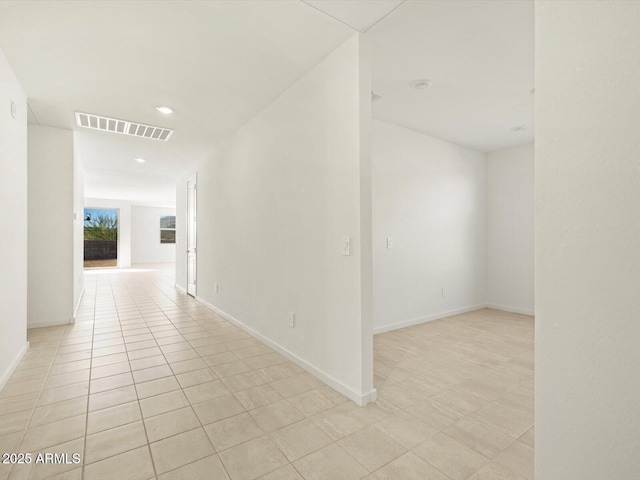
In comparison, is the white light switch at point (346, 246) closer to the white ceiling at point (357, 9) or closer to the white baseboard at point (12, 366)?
the white ceiling at point (357, 9)

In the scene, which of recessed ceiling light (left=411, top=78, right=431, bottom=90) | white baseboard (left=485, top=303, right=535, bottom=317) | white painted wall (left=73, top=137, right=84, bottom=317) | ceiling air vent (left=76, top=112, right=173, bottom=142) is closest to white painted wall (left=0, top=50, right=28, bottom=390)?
ceiling air vent (left=76, top=112, right=173, bottom=142)

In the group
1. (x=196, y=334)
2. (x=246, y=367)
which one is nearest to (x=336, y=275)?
(x=246, y=367)

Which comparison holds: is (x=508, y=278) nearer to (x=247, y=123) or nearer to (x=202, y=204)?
(x=247, y=123)

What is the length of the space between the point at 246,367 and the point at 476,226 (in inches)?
169

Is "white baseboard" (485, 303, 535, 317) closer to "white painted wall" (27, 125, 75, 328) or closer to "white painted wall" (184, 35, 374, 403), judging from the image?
"white painted wall" (184, 35, 374, 403)

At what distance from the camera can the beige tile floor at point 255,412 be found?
5.30 feet

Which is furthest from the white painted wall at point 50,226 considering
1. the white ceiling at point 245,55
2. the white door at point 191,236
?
the white door at point 191,236

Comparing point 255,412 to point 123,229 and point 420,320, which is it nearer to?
point 420,320

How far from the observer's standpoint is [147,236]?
1338cm

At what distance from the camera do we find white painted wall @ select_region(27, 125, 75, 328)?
13.5 ft

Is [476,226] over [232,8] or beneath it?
beneath

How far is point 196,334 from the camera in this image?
380 cm

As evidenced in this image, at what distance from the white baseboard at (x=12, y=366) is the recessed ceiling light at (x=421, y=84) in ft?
13.8

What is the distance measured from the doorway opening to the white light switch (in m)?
12.6
